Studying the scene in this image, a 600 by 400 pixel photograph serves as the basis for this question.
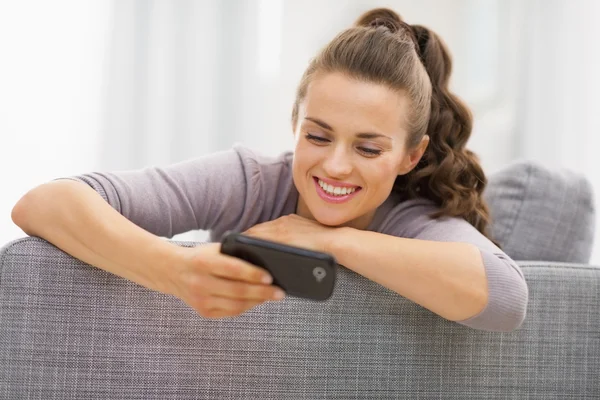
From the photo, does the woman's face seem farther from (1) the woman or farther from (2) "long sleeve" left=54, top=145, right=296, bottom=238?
(2) "long sleeve" left=54, top=145, right=296, bottom=238

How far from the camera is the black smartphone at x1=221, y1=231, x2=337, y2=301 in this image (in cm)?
97

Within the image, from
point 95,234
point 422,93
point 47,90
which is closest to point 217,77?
point 47,90

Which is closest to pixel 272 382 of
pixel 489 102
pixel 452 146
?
pixel 452 146

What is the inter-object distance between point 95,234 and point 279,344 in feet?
1.10

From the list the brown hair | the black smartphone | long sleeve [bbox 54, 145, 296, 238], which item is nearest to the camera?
the black smartphone

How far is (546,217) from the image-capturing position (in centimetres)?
174

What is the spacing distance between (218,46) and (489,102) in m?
1.29

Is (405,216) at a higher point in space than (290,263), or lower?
lower

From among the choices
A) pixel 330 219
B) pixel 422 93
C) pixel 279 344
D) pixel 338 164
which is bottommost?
pixel 279 344

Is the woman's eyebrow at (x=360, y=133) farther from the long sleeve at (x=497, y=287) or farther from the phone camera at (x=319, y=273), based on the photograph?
the phone camera at (x=319, y=273)

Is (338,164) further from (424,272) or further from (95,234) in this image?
(95,234)

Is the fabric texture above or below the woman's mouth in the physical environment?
below

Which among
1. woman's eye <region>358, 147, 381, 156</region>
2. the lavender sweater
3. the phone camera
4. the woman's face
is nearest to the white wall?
the lavender sweater

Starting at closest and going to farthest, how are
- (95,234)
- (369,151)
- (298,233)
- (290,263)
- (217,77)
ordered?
(290,263) < (95,234) < (298,233) < (369,151) < (217,77)
